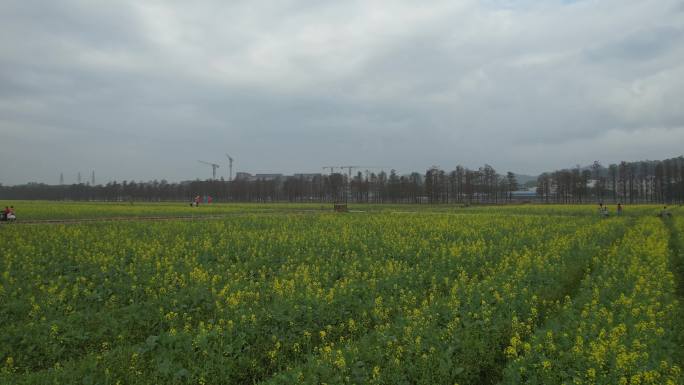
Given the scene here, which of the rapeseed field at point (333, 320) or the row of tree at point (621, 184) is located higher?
the row of tree at point (621, 184)

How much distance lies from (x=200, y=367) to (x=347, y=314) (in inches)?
148

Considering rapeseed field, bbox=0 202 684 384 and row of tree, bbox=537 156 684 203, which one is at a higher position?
row of tree, bbox=537 156 684 203

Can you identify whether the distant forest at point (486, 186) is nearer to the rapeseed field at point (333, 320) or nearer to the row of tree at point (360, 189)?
the row of tree at point (360, 189)

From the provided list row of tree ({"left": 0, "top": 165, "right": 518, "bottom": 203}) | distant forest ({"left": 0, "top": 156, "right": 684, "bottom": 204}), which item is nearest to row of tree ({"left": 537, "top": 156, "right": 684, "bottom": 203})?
distant forest ({"left": 0, "top": 156, "right": 684, "bottom": 204})

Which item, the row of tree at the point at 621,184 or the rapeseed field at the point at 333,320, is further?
the row of tree at the point at 621,184

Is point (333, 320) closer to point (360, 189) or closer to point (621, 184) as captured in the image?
point (360, 189)

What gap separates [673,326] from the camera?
8531 millimetres

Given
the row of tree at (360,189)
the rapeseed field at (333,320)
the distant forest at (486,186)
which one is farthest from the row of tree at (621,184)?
the rapeseed field at (333,320)

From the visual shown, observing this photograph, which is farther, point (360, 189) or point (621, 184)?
point (360, 189)

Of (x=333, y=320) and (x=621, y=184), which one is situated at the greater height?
(x=621, y=184)

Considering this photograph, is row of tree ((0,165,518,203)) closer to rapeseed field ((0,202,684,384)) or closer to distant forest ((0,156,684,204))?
distant forest ((0,156,684,204))

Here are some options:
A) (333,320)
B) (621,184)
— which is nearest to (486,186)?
(621,184)

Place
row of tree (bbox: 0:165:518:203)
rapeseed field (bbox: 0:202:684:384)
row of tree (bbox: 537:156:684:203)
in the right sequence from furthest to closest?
row of tree (bbox: 0:165:518:203) < row of tree (bbox: 537:156:684:203) < rapeseed field (bbox: 0:202:684:384)

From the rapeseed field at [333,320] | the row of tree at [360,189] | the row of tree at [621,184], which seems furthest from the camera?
the row of tree at [360,189]
